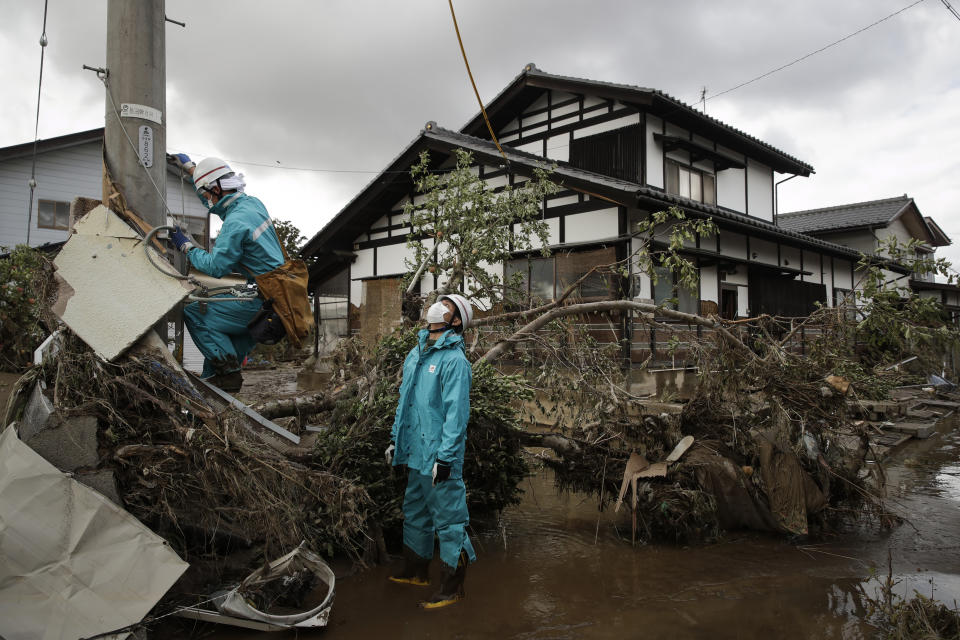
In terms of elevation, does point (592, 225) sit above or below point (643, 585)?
above

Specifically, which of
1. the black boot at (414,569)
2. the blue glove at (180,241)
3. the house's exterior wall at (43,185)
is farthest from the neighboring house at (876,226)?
the house's exterior wall at (43,185)

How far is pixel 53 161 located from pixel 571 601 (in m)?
19.0

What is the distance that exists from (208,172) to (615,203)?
818 centimetres

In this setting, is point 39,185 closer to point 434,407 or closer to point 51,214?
point 51,214

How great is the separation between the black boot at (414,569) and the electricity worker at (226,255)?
1.77 metres

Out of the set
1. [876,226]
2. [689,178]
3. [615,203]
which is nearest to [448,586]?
[615,203]

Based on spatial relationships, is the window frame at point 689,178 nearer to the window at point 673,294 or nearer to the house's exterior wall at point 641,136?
the house's exterior wall at point 641,136

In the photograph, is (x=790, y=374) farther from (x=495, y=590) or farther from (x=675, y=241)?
(x=495, y=590)

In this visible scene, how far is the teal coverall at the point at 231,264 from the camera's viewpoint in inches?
150

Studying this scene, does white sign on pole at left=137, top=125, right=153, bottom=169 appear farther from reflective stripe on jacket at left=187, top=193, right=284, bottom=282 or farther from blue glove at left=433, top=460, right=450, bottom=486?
blue glove at left=433, top=460, right=450, bottom=486

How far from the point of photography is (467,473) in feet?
15.6

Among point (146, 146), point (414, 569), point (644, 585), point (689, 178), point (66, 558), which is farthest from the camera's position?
point (689, 178)

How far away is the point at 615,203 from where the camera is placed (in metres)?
10.6

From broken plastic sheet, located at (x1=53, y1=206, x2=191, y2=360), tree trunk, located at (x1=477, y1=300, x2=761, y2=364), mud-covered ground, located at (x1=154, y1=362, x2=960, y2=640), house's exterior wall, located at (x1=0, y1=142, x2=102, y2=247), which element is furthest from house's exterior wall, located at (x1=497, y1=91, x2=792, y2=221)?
house's exterior wall, located at (x1=0, y1=142, x2=102, y2=247)
